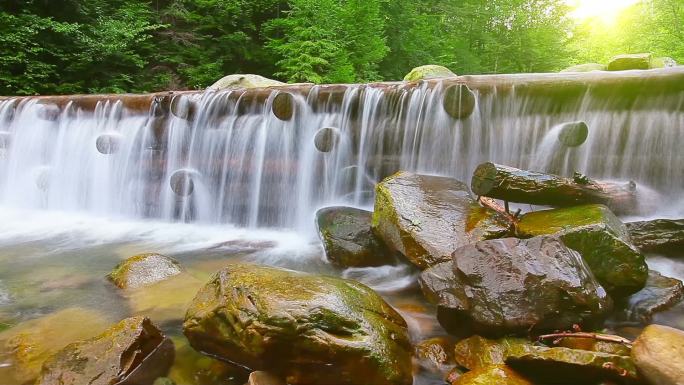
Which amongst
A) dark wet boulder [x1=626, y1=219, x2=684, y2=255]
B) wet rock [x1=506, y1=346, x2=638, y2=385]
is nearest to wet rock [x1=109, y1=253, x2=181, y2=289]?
wet rock [x1=506, y1=346, x2=638, y2=385]

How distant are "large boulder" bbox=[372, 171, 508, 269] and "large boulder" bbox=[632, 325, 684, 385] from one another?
1.58 meters

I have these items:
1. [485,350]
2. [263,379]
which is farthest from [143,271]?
[485,350]

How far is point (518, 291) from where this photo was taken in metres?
2.87

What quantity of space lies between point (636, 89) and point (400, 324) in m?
4.77

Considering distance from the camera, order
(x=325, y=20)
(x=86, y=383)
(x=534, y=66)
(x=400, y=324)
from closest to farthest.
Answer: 1. (x=86, y=383)
2. (x=400, y=324)
3. (x=325, y=20)
4. (x=534, y=66)

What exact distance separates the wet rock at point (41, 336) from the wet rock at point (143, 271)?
0.54 m

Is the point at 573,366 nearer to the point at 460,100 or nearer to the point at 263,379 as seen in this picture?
the point at 263,379

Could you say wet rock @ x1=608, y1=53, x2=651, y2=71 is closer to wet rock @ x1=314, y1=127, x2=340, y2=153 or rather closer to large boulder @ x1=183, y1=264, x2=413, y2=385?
wet rock @ x1=314, y1=127, x2=340, y2=153

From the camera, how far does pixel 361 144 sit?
6945 mm

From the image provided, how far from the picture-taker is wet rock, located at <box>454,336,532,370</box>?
8.76 ft

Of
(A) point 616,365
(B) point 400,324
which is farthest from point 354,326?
(A) point 616,365

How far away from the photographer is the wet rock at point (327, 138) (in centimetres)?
694

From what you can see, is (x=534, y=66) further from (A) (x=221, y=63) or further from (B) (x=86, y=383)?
(B) (x=86, y=383)

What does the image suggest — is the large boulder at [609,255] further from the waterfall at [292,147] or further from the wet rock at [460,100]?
the wet rock at [460,100]
